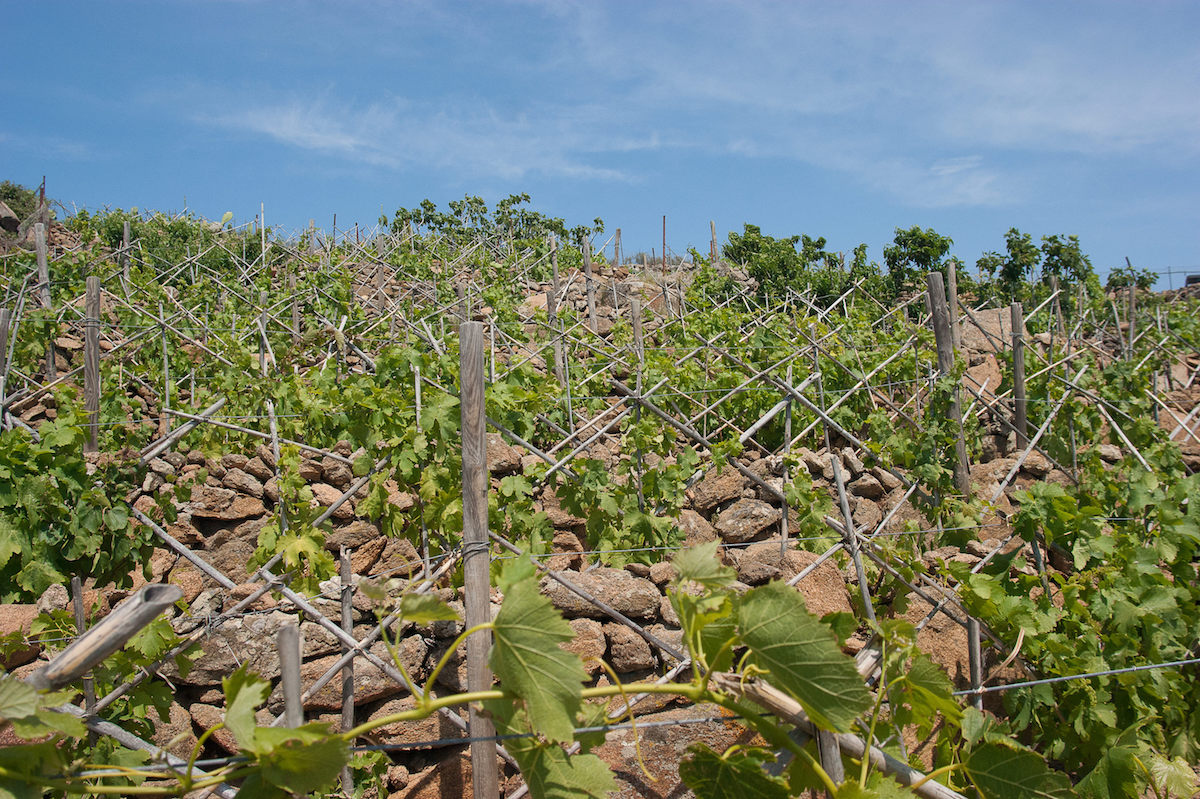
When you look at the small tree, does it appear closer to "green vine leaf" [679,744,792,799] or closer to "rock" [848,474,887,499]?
"rock" [848,474,887,499]

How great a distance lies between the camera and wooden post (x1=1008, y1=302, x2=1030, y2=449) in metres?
6.76

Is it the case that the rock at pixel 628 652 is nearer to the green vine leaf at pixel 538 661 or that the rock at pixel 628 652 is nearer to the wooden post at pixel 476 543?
the wooden post at pixel 476 543

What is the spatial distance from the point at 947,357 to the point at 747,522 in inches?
70.1

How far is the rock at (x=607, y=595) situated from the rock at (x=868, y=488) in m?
2.94

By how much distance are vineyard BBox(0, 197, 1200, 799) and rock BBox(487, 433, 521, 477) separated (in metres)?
0.04

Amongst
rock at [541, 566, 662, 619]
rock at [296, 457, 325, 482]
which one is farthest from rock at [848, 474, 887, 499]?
rock at [296, 457, 325, 482]

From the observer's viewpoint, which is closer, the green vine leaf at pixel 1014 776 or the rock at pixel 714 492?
the green vine leaf at pixel 1014 776

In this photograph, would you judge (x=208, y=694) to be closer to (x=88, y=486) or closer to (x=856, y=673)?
(x=88, y=486)

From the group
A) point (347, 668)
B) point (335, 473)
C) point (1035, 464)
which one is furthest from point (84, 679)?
point (1035, 464)

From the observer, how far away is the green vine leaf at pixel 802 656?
4.31 ft

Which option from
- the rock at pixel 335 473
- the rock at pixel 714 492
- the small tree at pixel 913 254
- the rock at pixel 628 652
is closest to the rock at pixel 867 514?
the rock at pixel 714 492

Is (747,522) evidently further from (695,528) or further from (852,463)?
(852,463)

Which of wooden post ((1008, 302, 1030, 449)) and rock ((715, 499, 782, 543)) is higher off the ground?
wooden post ((1008, 302, 1030, 449))

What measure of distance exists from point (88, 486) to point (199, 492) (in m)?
2.65
